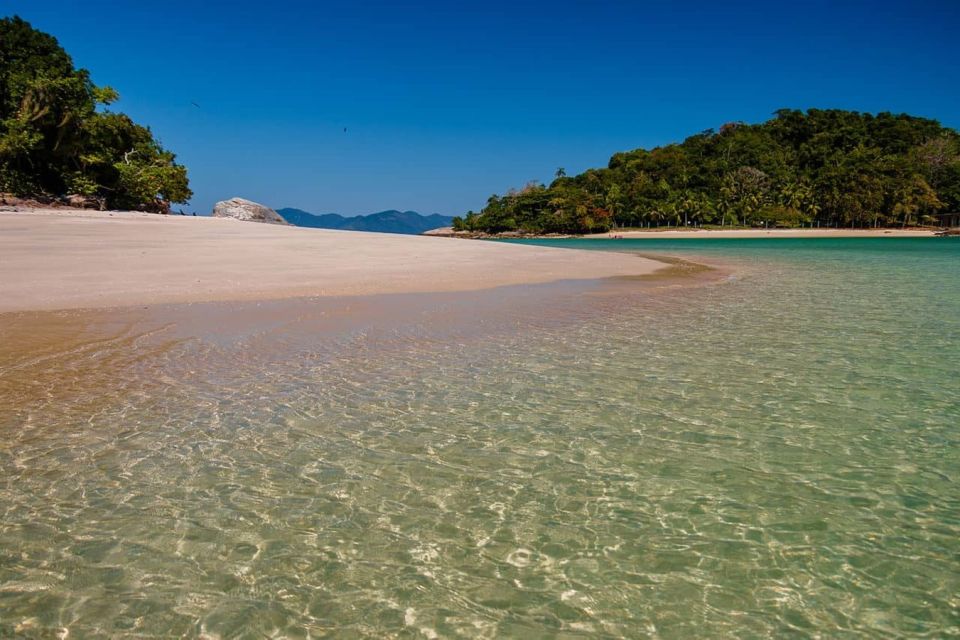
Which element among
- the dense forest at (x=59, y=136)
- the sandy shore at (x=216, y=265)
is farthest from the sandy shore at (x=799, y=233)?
the dense forest at (x=59, y=136)

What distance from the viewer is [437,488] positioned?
4.25 meters

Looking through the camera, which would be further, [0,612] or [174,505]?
[174,505]

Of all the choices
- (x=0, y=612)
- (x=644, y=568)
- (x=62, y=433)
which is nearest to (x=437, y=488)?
(x=644, y=568)

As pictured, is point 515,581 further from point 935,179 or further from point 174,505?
point 935,179

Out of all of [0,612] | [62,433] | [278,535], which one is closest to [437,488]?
[278,535]

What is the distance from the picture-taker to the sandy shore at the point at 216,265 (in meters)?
13.1

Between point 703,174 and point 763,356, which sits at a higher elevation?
point 703,174

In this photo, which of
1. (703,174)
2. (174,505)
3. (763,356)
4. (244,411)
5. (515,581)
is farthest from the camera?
(703,174)

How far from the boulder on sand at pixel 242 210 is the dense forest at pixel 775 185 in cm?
7595

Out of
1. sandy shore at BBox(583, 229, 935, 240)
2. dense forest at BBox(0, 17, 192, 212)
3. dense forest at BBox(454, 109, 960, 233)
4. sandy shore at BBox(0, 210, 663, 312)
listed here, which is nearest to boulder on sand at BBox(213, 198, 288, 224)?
dense forest at BBox(0, 17, 192, 212)

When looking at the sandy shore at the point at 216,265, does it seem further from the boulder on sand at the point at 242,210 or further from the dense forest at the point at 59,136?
the boulder on sand at the point at 242,210

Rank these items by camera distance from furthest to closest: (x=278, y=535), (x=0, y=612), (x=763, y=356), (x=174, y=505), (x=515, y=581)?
(x=763, y=356) → (x=174, y=505) → (x=278, y=535) → (x=515, y=581) → (x=0, y=612)

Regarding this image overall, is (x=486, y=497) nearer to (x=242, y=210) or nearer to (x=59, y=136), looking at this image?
(x=59, y=136)

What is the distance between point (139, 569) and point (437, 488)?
196 cm
